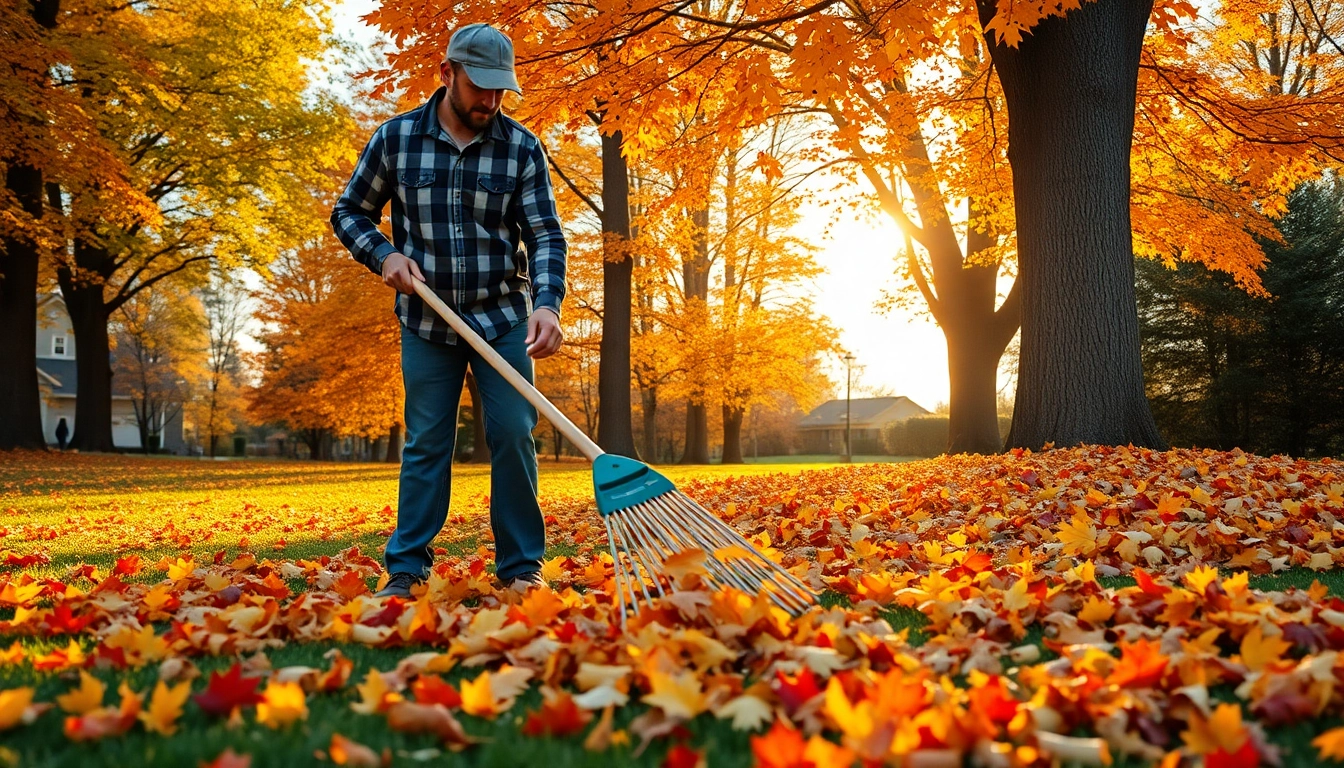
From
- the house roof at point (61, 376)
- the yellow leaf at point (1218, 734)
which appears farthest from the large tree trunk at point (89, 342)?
the house roof at point (61, 376)

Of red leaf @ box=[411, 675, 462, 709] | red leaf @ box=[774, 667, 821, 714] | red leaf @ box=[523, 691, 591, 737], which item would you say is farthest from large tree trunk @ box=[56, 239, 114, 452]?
red leaf @ box=[774, 667, 821, 714]

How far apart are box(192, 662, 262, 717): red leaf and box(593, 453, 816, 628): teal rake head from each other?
93cm

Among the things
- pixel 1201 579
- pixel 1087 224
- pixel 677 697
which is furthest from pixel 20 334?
pixel 1201 579

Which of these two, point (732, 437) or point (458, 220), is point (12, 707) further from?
point (732, 437)

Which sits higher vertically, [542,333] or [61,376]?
[61,376]

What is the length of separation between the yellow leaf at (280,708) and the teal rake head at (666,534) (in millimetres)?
924

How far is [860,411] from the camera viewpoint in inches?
2712

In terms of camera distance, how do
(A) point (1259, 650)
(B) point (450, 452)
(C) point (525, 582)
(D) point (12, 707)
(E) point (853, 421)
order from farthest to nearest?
1. (E) point (853, 421)
2. (B) point (450, 452)
3. (C) point (525, 582)
4. (A) point (1259, 650)
5. (D) point (12, 707)

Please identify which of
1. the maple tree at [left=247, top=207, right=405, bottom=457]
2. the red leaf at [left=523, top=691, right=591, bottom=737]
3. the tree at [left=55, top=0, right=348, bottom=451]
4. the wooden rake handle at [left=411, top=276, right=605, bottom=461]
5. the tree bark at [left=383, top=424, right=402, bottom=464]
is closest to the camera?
the red leaf at [left=523, top=691, right=591, bottom=737]

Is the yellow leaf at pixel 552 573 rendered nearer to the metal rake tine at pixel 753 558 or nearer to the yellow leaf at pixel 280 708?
the metal rake tine at pixel 753 558

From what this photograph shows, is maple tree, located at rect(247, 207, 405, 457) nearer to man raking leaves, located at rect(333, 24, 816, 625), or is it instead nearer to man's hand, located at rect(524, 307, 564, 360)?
man raking leaves, located at rect(333, 24, 816, 625)

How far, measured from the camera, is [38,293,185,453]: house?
44.6m

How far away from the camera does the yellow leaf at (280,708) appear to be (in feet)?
5.10

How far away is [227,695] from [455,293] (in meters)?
1.75
